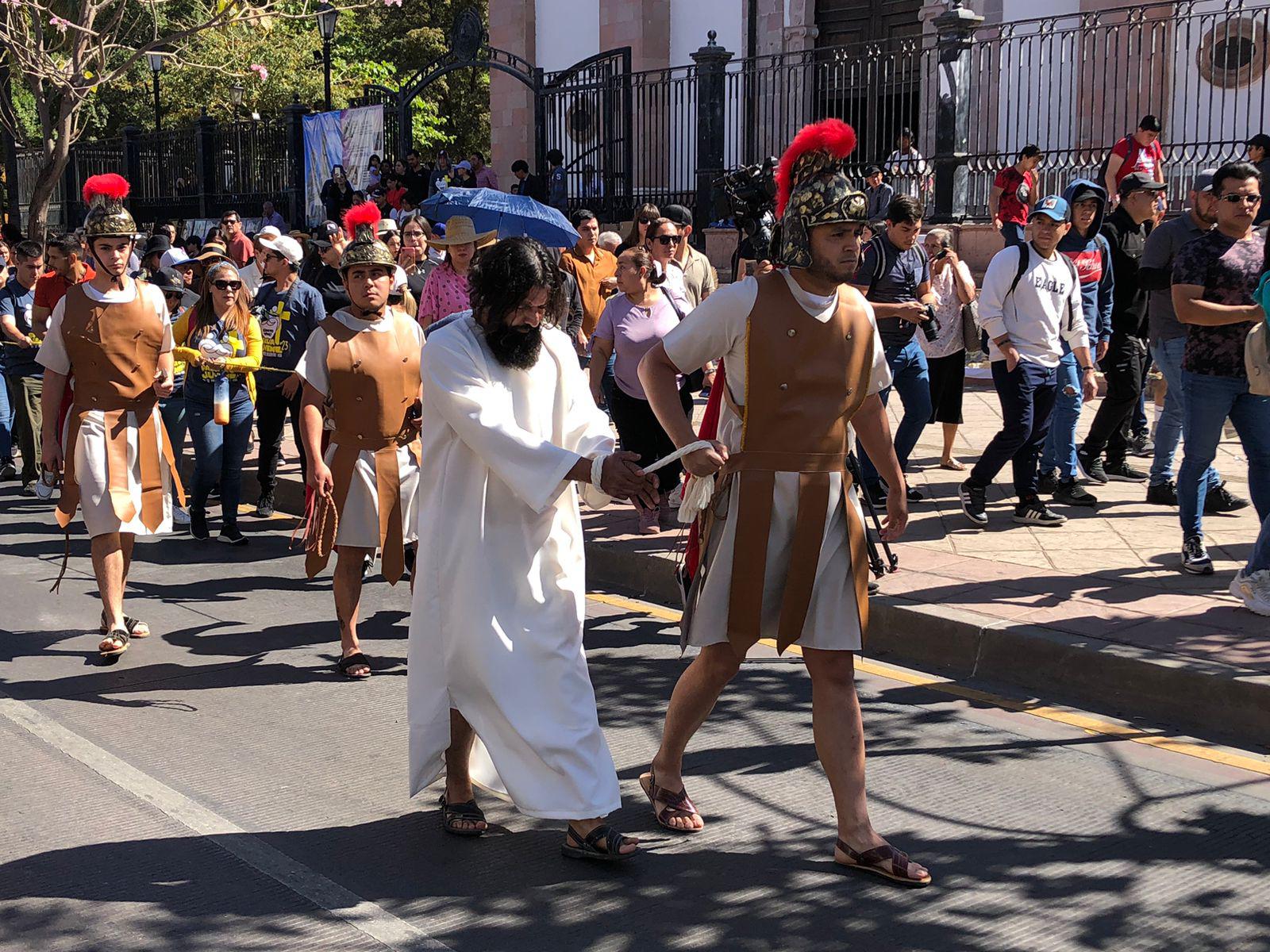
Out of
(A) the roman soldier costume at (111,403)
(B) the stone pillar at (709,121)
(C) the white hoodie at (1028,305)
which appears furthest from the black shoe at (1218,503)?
(B) the stone pillar at (709,121)

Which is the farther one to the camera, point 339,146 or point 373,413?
point 339,146

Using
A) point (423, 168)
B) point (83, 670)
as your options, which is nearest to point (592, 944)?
point (83, 670)

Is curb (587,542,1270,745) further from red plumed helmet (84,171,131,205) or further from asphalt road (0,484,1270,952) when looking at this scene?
red plumed helmet (84,171,131,205)

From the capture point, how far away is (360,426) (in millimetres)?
6605

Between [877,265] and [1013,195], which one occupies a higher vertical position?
[1013,195]

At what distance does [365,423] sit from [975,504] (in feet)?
12.6

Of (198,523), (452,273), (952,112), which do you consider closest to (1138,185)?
(452,273)

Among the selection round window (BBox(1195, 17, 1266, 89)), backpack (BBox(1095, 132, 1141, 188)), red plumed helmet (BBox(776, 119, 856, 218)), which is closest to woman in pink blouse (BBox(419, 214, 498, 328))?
red plumed helmet (BBox(776, 119, 856, 218))

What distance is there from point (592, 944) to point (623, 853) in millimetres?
497

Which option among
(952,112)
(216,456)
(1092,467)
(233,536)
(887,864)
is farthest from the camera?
(952,112)

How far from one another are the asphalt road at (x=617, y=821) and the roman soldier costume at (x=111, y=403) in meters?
0.76

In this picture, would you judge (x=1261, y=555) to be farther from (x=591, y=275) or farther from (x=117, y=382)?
(x=591, y=275)

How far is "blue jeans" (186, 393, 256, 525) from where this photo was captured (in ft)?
32.1

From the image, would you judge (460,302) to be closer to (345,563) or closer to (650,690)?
(345,563)
